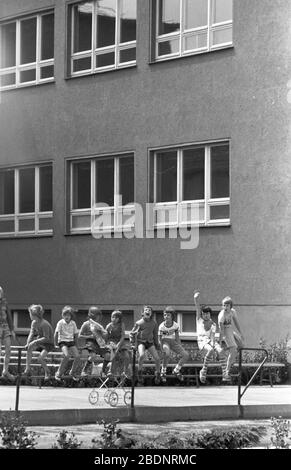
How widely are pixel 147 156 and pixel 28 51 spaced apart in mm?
4073

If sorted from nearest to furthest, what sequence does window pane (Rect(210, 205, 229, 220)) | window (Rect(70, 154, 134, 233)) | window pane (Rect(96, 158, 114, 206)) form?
window pane (Rect(210, 205, 229, 220)) → window (Rect(70, 154, 134, 233)) → window pane (Rect(96, 158, 114, 206))

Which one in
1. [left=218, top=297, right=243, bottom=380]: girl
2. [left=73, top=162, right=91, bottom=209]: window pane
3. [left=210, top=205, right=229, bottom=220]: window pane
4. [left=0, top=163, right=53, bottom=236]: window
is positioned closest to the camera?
[left=218, top=297, right=243, bottom=380]: girl

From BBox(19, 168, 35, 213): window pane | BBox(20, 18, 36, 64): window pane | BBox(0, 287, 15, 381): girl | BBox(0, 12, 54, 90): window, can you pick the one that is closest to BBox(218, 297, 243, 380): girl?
BBox(0, 287, 15, 381): girl

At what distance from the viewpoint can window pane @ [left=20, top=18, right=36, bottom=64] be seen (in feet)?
89.5

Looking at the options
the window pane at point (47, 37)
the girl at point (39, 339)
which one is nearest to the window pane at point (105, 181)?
the window pane at point (47, 37)

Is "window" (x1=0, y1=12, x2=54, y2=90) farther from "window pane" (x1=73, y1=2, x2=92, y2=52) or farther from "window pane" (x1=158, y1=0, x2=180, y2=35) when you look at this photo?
"window pane" (x1=158, y1=0, x2=180, y2=35)

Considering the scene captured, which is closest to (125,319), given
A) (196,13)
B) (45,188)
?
(45,188)

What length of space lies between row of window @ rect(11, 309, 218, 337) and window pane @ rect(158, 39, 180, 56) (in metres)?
5.12

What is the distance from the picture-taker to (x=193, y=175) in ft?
79.9

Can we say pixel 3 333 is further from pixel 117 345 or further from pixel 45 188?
pixel 45 188

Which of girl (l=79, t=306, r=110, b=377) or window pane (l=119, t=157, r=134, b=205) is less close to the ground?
window pane (l=119, t=157, r=134, b=205)

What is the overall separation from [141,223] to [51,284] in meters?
2.53

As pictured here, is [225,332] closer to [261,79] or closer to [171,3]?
[261,79]
